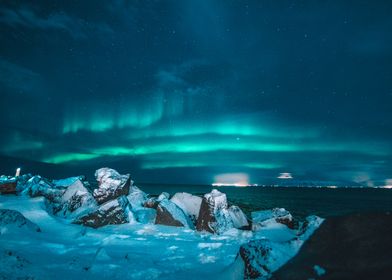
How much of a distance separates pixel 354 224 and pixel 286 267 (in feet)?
4.17

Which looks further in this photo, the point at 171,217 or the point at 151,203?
the point at 151,203

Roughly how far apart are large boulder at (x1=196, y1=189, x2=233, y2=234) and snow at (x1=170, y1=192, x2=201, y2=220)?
1405 mm

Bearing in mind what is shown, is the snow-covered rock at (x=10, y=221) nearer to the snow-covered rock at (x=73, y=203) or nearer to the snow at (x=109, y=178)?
the snow-covered rock at (x=73, y=203)

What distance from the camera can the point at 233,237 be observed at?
8438 millimetres

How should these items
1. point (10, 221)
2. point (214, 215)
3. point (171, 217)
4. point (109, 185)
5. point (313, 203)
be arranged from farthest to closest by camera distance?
point (313, 203)
point (109, 185)
point (171, 217)
point (214, 215)
point (10, 221)

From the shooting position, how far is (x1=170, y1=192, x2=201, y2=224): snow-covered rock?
11.3 meters

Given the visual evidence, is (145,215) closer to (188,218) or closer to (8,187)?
(188,218)

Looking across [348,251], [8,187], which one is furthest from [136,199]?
[348,251]

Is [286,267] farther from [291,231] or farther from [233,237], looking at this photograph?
[291,231]

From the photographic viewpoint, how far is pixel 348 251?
12.4 feet

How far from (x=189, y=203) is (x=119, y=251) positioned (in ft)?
18.1

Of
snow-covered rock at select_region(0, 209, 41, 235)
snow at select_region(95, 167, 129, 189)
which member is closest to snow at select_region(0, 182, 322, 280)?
snow-covered rock at select_region(0, 209, 41, 235)

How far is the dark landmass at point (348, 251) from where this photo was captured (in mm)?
3338

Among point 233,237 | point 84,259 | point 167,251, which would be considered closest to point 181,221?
point 233,237
